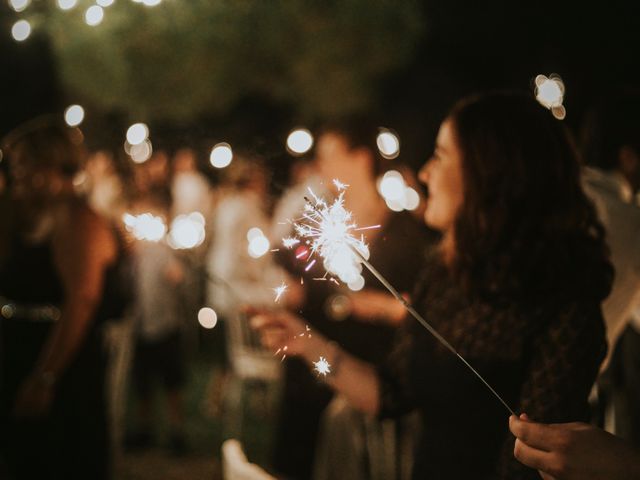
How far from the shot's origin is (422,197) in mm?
6938

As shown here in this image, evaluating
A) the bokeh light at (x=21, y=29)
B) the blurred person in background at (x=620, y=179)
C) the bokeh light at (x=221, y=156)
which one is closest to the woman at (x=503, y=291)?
the blurred person in background at (x=620, y=179)

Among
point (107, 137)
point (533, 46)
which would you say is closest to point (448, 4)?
point (533, 46)

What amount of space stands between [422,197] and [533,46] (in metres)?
7.87

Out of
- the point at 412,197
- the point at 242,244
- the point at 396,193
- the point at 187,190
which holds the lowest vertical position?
the point at 242,244

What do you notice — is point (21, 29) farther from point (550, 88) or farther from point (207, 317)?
point (550, 88)

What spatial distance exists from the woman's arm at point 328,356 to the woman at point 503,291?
14 millimetres

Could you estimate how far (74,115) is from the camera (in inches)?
523

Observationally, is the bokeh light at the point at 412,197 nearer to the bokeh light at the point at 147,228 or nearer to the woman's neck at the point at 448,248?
the woman's neck at the point at 448,248

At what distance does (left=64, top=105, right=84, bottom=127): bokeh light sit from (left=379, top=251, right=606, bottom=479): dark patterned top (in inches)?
433

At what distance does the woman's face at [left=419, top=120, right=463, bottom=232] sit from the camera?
213 cm

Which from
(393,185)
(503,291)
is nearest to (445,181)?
(503,291)

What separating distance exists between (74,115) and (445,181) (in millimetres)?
12215

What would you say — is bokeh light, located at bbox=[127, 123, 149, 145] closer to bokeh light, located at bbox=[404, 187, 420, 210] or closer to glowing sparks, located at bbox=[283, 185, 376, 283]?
bokeh light, located at bbox=[404, 187, 420, 210]

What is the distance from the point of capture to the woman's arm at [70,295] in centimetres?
350
